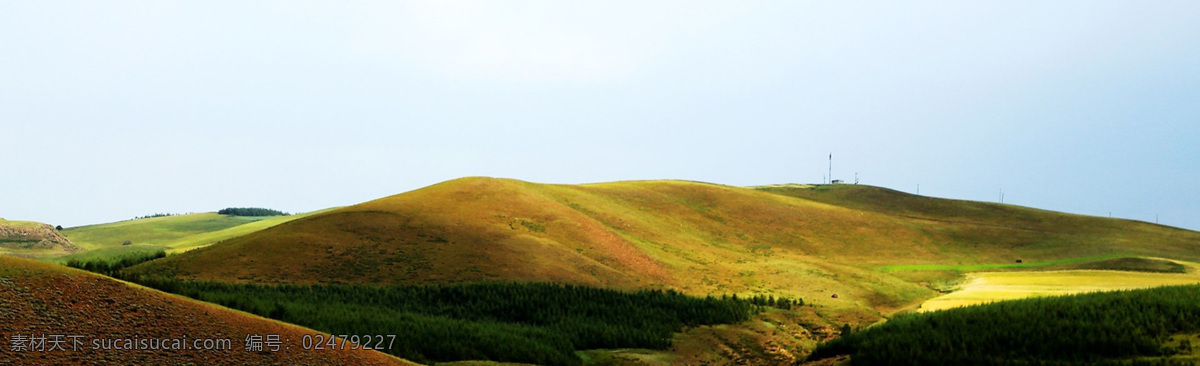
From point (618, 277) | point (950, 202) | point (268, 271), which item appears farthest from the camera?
point (950, 202)

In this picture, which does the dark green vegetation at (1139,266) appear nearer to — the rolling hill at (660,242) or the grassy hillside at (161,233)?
the rolling hill at (660,242)

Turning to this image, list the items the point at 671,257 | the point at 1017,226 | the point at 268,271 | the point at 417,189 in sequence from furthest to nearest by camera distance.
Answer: the point at 1017,226 < the point at 417,189 < the point at 671,257 < the point at 268,271

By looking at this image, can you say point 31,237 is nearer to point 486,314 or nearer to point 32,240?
point 32,240

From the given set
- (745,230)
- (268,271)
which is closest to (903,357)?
(268,271)

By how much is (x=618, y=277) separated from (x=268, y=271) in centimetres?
1944

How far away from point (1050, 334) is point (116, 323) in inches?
888

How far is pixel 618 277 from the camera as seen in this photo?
4488cm

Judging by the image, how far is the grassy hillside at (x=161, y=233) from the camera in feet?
322

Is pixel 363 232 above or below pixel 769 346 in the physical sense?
above

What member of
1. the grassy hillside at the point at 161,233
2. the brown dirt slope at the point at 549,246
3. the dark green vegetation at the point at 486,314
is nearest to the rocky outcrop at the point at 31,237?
the grassy hillside at the point at 161,233

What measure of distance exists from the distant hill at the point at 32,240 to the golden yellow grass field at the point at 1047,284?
3570 inches

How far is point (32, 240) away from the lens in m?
89.0

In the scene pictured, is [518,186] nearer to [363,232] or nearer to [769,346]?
[363,232]

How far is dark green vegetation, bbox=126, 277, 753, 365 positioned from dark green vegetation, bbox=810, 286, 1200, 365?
9.54 m
